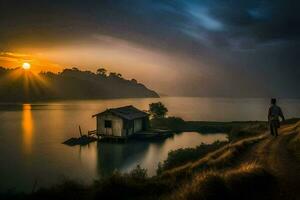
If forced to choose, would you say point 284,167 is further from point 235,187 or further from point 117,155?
point 117,155

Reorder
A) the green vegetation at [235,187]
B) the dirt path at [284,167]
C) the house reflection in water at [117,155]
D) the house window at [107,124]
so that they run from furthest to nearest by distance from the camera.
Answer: the house window at [107,124]
the house reflection in water at [117,155]
the green vegetation at [235,187]
the dirt path at [284,167]

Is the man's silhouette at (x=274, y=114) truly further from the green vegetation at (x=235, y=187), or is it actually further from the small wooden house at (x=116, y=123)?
the small wooden house at (x=116, y=123)

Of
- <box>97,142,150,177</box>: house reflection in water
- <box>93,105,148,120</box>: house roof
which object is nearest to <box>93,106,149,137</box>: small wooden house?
<box>93,105,148,120</box>: house roof

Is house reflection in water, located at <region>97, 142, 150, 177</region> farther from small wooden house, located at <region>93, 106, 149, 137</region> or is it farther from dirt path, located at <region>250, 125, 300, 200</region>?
dirt path, located at <region>250, 125, 300, 200</region>

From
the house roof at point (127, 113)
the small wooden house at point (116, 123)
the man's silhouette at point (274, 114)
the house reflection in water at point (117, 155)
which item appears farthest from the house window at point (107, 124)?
the man's silhouette at point (274, 114)

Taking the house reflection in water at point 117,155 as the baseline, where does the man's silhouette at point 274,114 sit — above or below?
above

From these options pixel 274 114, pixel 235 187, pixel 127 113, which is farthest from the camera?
pixel 127 113

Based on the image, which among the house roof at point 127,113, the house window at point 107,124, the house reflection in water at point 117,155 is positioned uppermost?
the house roof at point 127,113

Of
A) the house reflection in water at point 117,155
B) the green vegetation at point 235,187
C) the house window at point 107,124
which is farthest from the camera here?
the house window at point 107,124

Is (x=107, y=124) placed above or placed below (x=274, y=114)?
below

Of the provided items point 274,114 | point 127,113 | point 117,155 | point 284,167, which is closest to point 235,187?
point 284,167

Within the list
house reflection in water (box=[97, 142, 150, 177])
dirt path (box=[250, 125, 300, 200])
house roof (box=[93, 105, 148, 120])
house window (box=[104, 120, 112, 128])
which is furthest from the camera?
house window (box=[104, 120, 112, 128])

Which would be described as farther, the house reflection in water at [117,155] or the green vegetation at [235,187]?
the house reflection in water at [117,155]

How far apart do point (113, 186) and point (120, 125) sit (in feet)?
127
